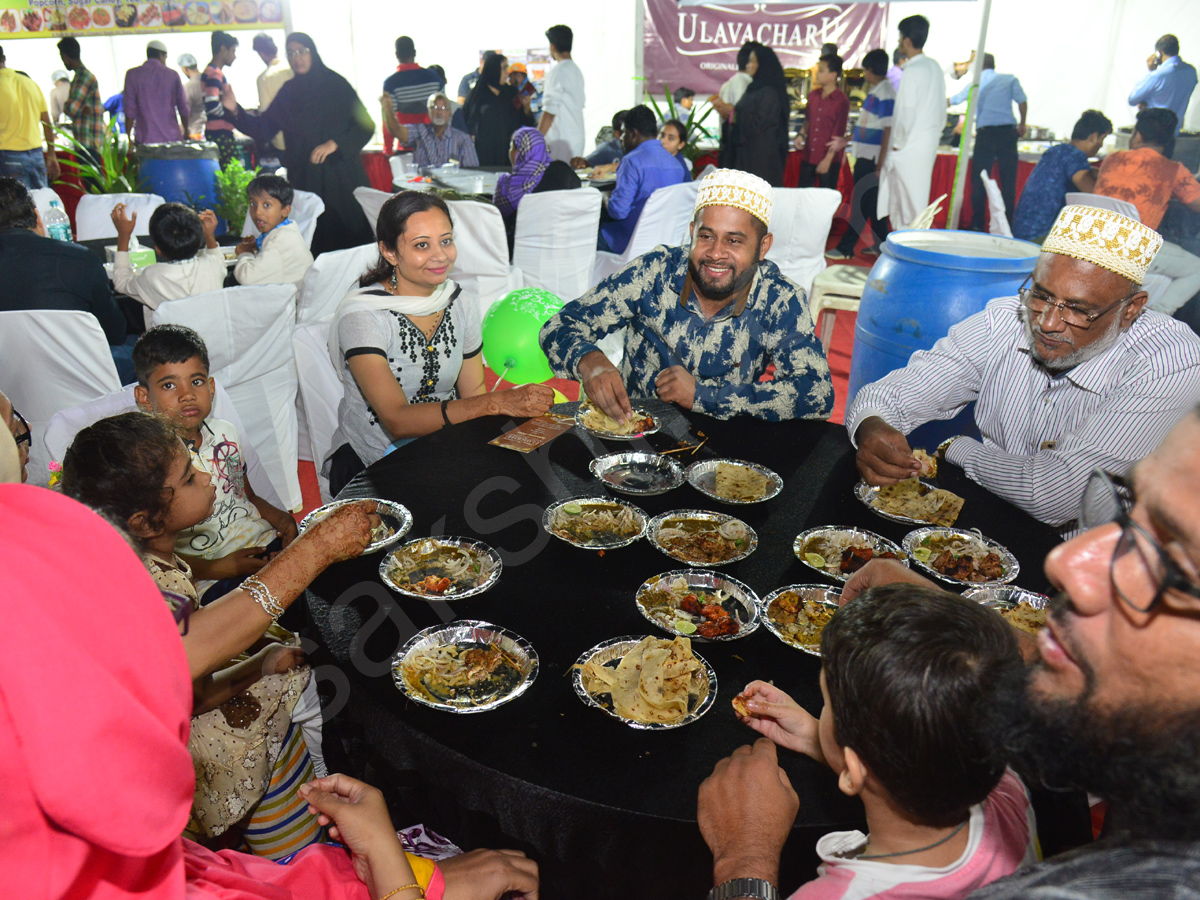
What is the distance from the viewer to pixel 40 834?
0.86 m

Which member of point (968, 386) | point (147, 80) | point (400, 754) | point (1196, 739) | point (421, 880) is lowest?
point (421, 880)

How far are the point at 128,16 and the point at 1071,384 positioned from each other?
10583 mm

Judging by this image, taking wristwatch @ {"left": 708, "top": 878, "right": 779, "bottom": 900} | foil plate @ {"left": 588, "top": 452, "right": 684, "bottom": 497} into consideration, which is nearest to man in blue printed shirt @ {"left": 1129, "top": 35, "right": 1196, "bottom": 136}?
foil plate @ {"left": 588, "top": 452, "right": 684, "bottom": 497}

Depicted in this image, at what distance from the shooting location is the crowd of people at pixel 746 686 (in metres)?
0.82

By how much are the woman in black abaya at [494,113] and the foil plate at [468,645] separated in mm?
7525

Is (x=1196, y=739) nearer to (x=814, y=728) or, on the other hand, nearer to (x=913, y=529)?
(x=814, y=728)

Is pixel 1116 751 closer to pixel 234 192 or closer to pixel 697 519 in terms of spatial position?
pixel 697 519

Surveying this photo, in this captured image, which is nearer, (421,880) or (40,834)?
(40,834)

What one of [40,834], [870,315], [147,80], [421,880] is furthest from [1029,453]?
[147,80]

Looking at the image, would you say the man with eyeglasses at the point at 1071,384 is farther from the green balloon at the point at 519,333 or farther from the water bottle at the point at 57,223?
the water bottle at the point at 57,223

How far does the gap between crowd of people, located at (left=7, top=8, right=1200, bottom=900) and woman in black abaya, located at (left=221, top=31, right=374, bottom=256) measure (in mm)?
1547

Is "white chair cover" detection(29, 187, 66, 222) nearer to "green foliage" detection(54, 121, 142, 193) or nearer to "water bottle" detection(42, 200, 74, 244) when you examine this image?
"water bottle" detection(42, 200, 74, 244)

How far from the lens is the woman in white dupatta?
283 cm

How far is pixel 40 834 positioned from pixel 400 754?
0.66 metres
